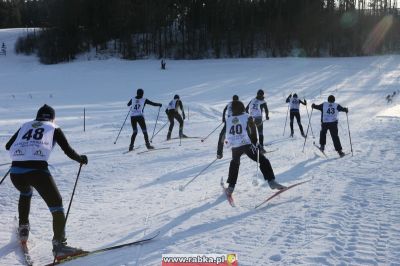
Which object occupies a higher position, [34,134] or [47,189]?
[34,134]

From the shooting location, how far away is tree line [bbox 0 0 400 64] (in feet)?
164

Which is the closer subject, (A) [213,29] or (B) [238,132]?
(B) [238,132]

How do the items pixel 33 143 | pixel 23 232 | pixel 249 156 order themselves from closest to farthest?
pixel 33 143
pixel 23 232
pixel 249 156

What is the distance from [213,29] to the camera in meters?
52.0

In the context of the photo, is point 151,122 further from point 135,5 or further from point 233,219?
point 135,5

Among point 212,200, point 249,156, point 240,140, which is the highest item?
point 240,140

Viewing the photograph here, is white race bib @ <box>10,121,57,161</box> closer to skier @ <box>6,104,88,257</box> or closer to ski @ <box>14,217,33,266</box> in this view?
skier @ <box>6,104,88,257</box>

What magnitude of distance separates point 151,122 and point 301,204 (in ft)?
38.9

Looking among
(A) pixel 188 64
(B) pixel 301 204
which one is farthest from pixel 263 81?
(B) pixel 301 204

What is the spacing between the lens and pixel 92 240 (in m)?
5.02

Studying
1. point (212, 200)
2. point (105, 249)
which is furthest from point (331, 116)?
point (105, 249)

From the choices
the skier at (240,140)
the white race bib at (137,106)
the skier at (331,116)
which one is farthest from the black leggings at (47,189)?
the skier at (331,116)

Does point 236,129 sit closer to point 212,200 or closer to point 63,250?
point 212,200

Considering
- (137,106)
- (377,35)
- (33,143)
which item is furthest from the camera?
(377,35)
